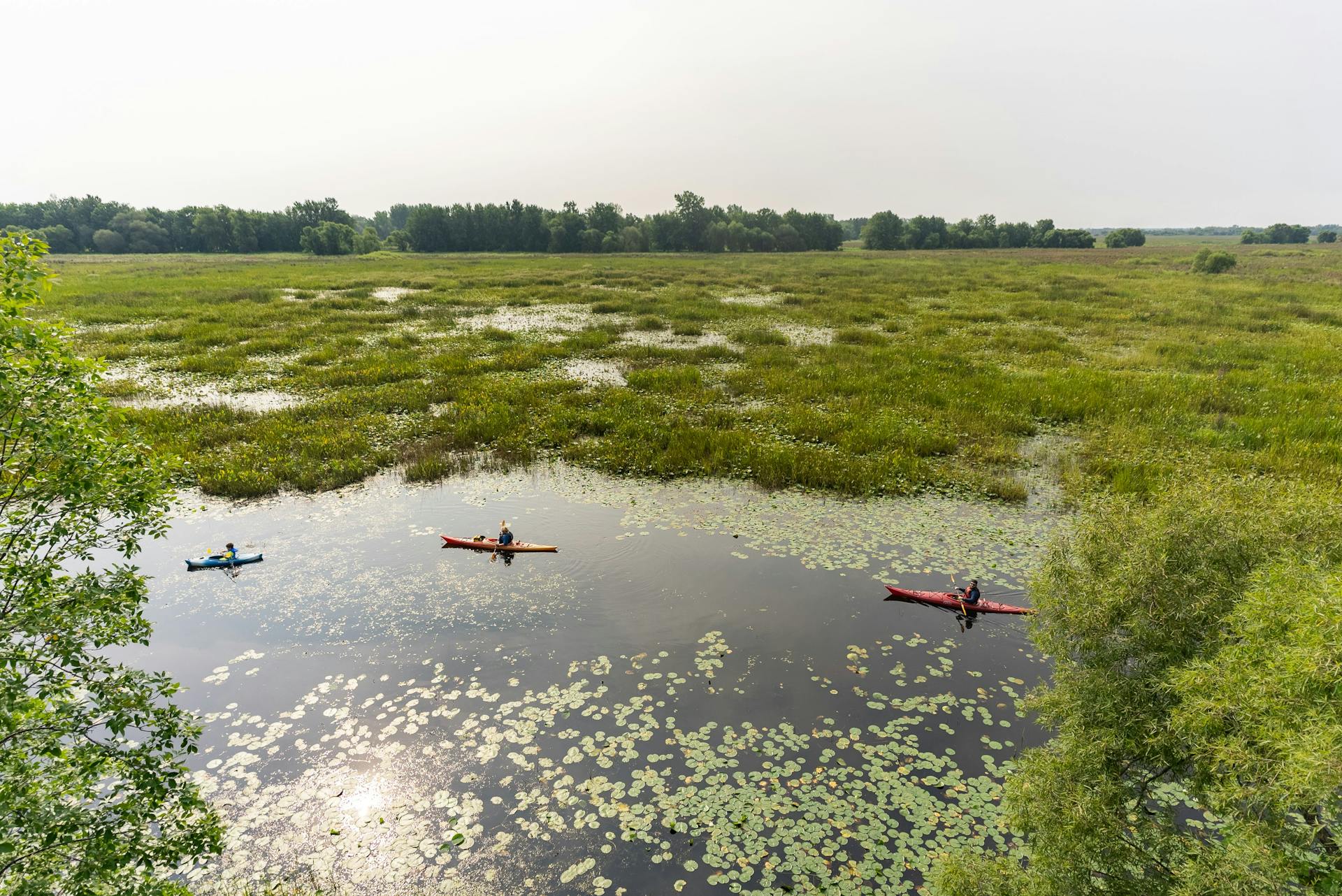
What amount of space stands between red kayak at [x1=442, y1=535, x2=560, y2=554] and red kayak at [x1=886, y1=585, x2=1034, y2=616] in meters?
9.15

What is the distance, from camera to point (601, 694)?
37.5 ft

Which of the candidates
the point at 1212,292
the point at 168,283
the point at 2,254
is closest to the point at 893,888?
the point at 2,254

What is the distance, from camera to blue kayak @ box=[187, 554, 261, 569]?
15352mm

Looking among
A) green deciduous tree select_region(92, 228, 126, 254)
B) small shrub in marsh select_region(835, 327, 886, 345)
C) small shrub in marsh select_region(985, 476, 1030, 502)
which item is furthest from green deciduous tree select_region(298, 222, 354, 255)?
small shrub in marsh select_region(985, 476, 1030, 502)

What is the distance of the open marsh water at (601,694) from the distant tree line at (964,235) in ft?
499

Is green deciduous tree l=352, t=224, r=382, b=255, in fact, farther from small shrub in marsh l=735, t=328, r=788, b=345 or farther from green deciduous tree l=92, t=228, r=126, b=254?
small shrub in marsh l=735, t=328, r=788, b=345

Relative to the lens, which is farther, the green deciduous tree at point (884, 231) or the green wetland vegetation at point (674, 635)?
the green deciduous tree at point (884, 231)

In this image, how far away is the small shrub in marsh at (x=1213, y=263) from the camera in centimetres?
7469

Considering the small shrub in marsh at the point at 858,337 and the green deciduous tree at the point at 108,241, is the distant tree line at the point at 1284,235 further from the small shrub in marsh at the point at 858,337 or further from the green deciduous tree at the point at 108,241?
the green deciduous tree at the point at 108,241

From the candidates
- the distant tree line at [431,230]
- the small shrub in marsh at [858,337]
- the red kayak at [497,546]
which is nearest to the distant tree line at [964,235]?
the distant tree line at [431,230]

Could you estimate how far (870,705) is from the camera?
436 inches

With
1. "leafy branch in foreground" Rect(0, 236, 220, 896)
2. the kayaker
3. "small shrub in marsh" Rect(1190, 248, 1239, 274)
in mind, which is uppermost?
"small shrub in marsh" Rect(1190, 248, 1239, 274)

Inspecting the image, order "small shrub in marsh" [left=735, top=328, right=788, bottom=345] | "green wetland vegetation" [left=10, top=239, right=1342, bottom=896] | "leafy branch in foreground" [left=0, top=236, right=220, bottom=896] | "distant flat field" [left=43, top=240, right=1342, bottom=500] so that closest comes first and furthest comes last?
1. "leafy branch in foreground" [left=0, top=236, right=220, bottom=896]
2. "green wetland vegetation" [left=10, top=239, right=1342, bottom=896]
3. "distant flat field" [left=43, top=240, right=1342, bottom=500]
4. "small shrub in marsh" [left=735, top=328, right=788, bottom=345]

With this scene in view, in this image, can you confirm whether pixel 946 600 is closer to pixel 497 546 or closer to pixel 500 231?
pixel 497 546
